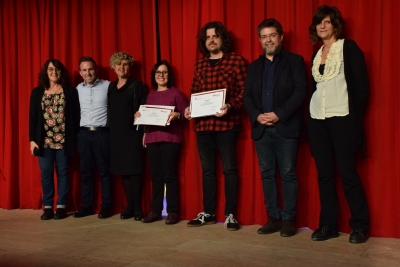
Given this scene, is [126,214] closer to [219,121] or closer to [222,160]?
[222,160]

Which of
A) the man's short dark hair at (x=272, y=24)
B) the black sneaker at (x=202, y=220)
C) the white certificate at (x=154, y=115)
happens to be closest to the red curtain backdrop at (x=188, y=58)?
the black sneaker at (x=202, y=220)

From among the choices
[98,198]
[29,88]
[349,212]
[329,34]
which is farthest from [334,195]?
[29,88]

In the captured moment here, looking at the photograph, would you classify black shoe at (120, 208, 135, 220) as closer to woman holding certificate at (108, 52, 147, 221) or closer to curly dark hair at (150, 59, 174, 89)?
woman holding certificate at (108, 52, 147, 221)

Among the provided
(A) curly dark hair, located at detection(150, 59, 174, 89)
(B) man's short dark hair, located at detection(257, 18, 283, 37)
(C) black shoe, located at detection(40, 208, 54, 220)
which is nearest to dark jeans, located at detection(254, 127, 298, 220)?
(B) man's short dark hair, located at detection(257, 18, 283, 37)

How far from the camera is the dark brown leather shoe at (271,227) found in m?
3.35

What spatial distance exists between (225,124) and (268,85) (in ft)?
1.56

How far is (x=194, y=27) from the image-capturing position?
3.97 m

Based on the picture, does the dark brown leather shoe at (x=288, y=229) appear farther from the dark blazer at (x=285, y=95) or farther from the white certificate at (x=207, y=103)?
the white certificate at (x=207, y=103)

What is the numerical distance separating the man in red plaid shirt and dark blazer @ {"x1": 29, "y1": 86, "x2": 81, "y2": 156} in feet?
3.81

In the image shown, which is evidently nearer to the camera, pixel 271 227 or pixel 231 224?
pixel 271 227

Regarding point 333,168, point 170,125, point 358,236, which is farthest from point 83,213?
point 358,236

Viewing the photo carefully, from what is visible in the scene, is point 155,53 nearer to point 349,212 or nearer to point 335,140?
point 335,140

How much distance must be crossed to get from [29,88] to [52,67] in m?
0.70

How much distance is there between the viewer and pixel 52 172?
4.26 meters
